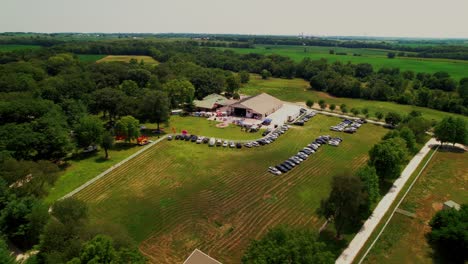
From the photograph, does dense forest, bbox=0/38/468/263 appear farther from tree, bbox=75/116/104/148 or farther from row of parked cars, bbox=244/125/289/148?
row of parked cars, bbox=244/125/289/148

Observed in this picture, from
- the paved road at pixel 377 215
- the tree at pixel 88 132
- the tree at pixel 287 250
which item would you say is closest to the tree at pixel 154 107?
the tree at pixel 88 132

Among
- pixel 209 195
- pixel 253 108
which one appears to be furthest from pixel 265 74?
pixel 209 195

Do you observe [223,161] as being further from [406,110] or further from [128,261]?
[406,110]

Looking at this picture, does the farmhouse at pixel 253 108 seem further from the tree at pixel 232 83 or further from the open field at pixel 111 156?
the tree at pixel 232 83

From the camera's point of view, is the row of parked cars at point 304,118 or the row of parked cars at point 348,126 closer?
the row of parked cars at point 348,126

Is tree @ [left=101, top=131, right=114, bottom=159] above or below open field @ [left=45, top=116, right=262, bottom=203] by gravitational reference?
above

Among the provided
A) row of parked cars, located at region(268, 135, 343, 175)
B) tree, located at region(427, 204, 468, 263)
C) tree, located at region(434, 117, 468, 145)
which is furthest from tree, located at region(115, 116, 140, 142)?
tree, located at region(434, 117, 468, 145)

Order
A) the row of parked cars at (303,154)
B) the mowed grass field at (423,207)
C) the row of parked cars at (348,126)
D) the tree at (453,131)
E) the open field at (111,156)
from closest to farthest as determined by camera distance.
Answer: the mowed grass field at (423,207)
the open field at (111,156)
the row of parked cars at (303,154)
the tree at (453,131)
the row of parked cars at (348,126)
